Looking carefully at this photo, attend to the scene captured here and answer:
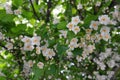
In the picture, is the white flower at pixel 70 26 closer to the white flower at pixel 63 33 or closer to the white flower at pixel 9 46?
the white flower at pixel 63 33

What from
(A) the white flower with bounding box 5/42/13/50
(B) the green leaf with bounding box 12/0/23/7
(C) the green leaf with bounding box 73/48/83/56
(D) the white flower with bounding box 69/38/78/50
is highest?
(B) the green leaf with bounding box 12/0/23/7

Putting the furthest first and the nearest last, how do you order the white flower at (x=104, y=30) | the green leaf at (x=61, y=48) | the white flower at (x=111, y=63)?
1. the white flower at (x=111, y=63)
2. the white flower at (x=104, y=30)
3. the green leaf at (x=61, y=48)

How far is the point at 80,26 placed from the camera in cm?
209

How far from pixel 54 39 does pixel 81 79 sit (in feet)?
1.80

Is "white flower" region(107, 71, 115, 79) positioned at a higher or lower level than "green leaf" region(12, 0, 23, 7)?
lower

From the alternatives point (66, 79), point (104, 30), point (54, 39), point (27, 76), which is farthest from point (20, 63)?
point (104, 30)

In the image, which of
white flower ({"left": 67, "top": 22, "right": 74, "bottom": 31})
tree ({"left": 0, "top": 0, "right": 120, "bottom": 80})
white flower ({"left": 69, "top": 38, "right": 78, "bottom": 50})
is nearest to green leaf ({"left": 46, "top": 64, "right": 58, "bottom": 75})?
tree ({"left": 0, "top": 0, "right": 120, "bottom": 80})

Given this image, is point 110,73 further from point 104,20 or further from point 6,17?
point 6,17

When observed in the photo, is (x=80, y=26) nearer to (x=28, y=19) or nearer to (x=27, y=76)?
(x=28, y=19)

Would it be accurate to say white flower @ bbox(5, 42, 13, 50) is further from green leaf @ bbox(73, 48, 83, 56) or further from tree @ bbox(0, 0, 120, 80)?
green leaf @ bbox(73, 48, 83, 56)

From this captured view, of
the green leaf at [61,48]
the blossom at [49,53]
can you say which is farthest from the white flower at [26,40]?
the green leaf at [61,48]

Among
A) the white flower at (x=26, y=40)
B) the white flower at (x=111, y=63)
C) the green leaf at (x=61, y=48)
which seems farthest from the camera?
the white flower at (x=111, y=63)

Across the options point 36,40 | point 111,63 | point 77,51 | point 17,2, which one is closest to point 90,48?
point 77,51

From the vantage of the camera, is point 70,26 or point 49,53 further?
point 49,53
